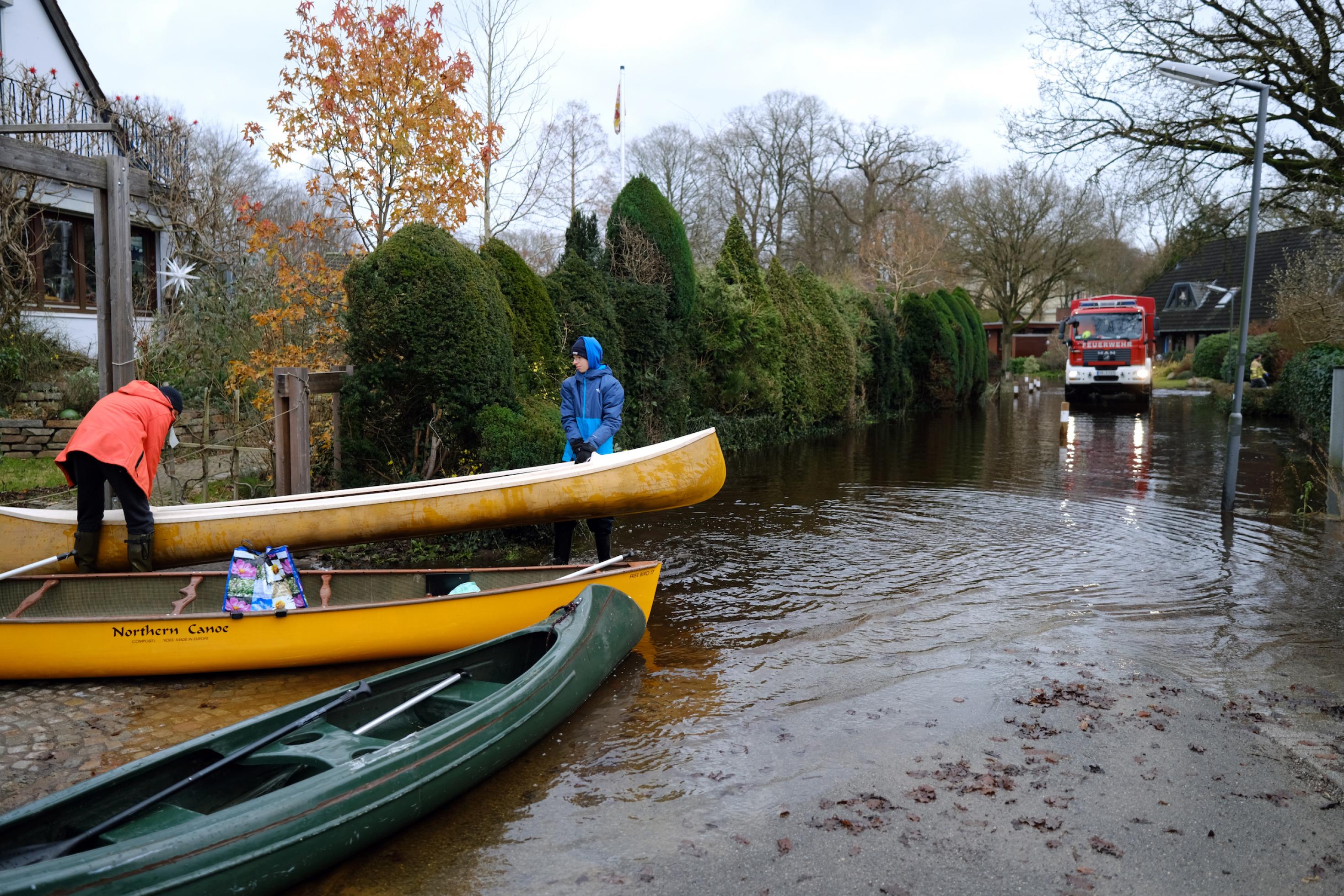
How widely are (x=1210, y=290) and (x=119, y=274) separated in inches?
2322

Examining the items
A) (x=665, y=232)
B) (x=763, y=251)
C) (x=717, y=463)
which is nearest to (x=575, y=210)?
(x=665, y=232)

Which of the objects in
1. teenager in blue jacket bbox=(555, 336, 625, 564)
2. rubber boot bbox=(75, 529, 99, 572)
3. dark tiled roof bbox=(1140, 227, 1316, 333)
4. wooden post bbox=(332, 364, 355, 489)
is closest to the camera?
rubber boot bbox=(75, 529, 99, 572)

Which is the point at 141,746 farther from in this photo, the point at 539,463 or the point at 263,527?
the point at 539,463

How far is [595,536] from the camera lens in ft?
26.9

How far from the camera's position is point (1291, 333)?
977 inches

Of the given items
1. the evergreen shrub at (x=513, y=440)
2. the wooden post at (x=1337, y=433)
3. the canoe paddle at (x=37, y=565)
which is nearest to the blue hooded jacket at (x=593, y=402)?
the evergreen shrub at (x=513, y=440)

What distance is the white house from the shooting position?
1694cm

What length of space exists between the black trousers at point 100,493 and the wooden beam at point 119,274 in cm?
170

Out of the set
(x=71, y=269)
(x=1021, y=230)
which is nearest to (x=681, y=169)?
(x=1021, y=230)

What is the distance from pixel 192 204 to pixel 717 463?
12924 mm

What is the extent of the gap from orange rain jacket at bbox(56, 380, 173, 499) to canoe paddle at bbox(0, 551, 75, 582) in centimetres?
50

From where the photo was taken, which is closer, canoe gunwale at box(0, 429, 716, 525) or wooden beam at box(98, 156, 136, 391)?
canoe gunwale at box(0, 429, 716, 525)

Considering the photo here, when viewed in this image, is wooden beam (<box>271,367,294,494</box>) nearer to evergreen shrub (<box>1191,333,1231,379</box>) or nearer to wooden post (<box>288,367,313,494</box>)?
wooden post (<box>288,367,313,494</box>)

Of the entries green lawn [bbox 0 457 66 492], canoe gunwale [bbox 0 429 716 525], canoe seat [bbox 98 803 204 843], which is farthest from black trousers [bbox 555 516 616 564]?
green lawn [bbox 0 457 66 492]
